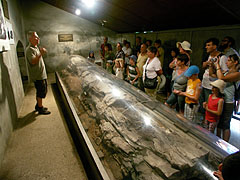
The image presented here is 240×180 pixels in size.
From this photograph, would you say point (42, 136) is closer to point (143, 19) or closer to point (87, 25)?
point (143, 19)

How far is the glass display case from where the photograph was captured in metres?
1.25

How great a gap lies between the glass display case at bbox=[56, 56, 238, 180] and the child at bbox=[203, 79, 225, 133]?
932 mm

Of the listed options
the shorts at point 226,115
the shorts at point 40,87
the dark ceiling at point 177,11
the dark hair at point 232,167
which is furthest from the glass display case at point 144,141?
the dark ceiling at point 177,11

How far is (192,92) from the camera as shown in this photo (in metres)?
2.49

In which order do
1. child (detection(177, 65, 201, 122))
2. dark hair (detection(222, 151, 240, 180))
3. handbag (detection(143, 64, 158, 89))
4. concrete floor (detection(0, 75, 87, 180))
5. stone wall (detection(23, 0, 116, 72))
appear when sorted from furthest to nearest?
stone wall (detection(23, 0, 116, 72)) → handbag (detection(143, 64, 158, 89)) → child (detection(177, 65, 201, 122)) → concrete floor (detection(0, 75, 87, 180)) → dark hair (detection(222, 151, 240, 180))

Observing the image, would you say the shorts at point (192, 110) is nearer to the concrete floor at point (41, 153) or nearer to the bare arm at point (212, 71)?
the bare arm at point (212, 71)

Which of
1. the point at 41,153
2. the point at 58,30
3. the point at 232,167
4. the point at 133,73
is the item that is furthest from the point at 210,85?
the point at 58,30

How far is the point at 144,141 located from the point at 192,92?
4.64 ft

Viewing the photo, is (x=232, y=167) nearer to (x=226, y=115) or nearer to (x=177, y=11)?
(x=226, y=115)

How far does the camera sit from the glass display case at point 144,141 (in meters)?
1.25

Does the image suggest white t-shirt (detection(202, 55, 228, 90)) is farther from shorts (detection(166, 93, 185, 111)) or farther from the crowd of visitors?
shorts (detection(166, 93, 185, 111))

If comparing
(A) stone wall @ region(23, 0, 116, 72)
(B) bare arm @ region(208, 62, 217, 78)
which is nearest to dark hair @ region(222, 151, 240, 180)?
(B) bare arm @ region(208, 62, 217, 78)

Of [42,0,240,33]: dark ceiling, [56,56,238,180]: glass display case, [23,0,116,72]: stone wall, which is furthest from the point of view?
[23,0,116,72]: stone wall

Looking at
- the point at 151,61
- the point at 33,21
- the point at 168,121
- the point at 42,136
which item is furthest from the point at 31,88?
the point at 168,121
